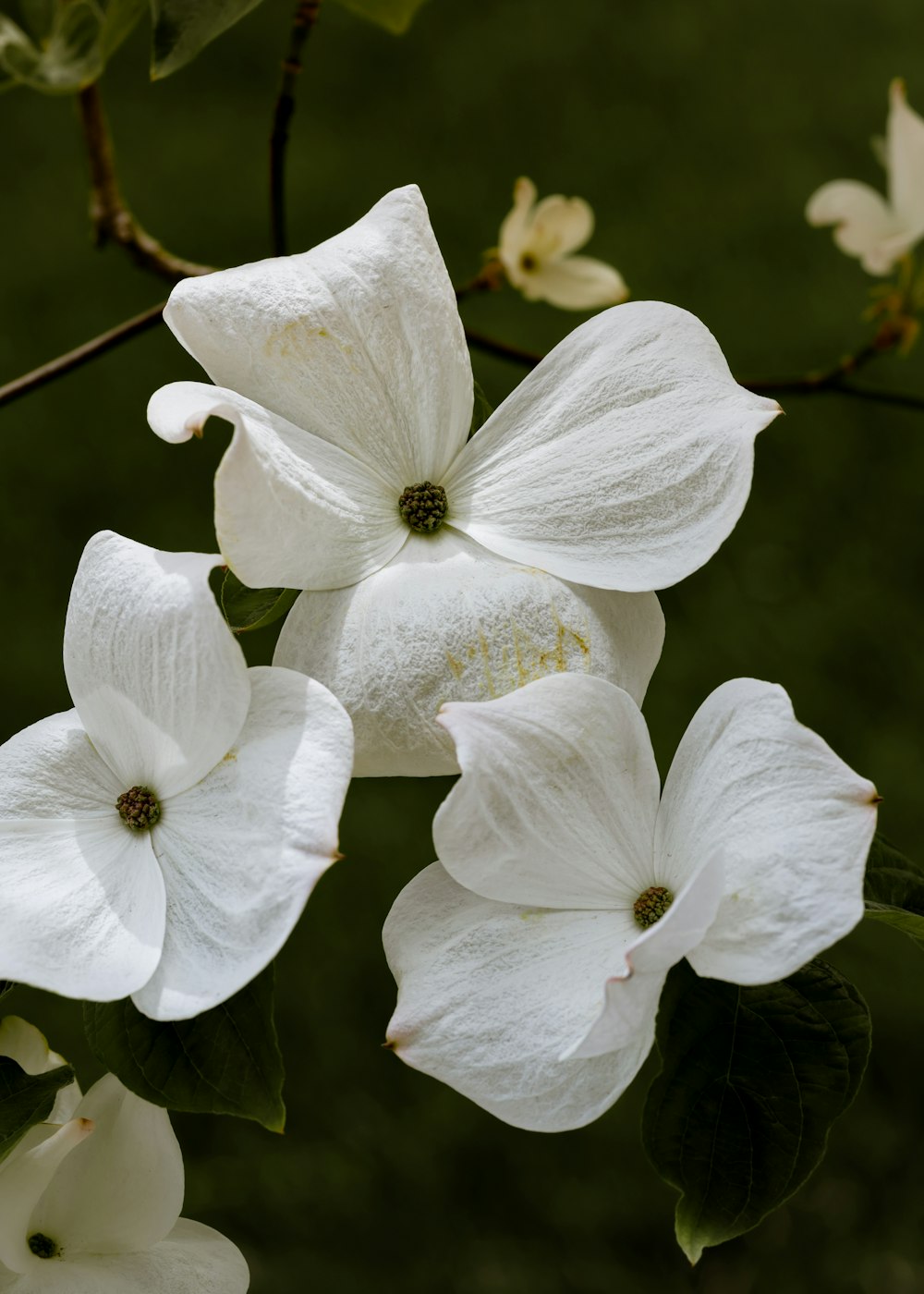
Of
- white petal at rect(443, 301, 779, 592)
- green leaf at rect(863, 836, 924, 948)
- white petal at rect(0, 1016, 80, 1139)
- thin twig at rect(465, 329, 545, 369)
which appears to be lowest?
white petal at rect(0, 1016, 80, 1139)

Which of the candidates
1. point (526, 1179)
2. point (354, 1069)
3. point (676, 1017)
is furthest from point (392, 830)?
point (676, 1017)

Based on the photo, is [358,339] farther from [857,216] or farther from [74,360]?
[857,216]

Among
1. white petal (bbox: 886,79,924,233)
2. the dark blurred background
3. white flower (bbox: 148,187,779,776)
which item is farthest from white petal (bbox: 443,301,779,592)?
the dark blurred background

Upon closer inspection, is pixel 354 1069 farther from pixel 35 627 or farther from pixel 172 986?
pixel 172 986

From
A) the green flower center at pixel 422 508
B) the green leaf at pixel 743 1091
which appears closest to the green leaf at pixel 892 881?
the green leaf at pixel 743 1091

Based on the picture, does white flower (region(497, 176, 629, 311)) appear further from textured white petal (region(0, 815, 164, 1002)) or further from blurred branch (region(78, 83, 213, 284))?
textured white petal (region(0, 815, 164, 1002))
